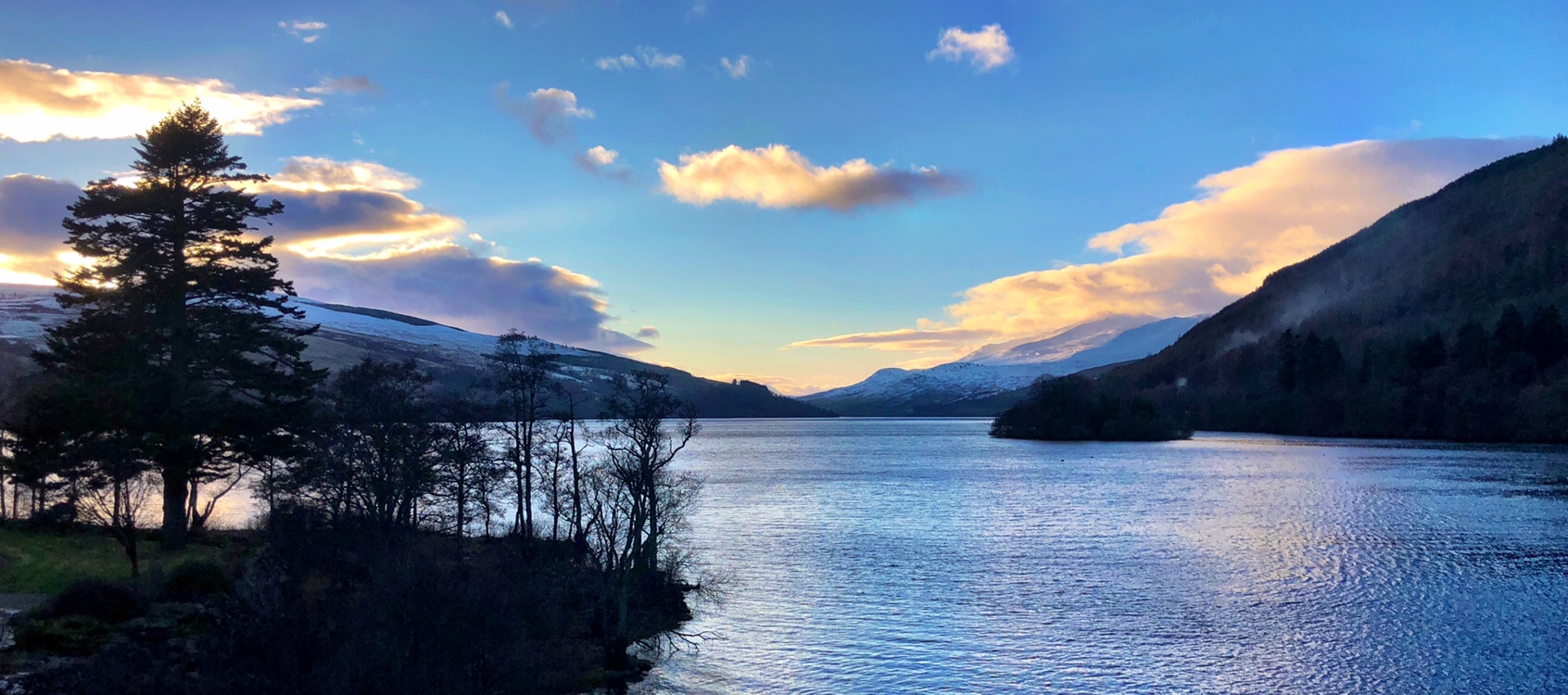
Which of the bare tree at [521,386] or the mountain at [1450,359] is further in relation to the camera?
the mountain at [1450,359]

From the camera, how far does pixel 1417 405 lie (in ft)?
480

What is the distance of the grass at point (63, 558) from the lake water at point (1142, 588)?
20339 mm

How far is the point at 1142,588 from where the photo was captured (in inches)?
1534

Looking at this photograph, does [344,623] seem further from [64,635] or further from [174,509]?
[174,509]

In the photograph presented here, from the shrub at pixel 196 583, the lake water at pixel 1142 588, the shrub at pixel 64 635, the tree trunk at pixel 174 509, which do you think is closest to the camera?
the shrub at pixel 64 635

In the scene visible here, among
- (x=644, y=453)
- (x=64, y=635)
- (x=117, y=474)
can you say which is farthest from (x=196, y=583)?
(x=644, y=453)

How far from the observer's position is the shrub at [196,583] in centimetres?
2888

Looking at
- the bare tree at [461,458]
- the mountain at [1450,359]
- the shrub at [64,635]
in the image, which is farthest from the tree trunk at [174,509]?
the mountain at [1450,359]

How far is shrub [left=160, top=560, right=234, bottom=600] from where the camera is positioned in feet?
94.7

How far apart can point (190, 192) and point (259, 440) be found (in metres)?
10.9

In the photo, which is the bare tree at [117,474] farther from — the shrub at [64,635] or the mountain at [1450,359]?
the mountain at [1450,359]

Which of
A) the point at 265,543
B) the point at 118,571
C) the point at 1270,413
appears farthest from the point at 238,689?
the point at 1270,413

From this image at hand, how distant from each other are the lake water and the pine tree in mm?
21209

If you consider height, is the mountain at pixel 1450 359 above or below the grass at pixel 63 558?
above
